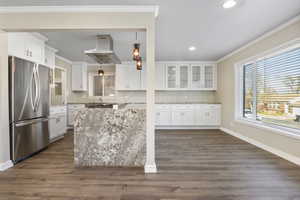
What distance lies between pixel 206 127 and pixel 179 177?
377 cm

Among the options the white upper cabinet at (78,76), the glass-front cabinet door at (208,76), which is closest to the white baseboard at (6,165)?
the white upper cabinet at (78,76)

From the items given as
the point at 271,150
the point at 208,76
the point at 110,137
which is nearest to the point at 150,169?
the point at 110,137

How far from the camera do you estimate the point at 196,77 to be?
588 centimetres

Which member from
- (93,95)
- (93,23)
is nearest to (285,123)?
(93,23)

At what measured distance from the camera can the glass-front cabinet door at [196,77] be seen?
19.2ft

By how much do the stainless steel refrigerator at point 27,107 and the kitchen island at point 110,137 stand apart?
992 millimetres

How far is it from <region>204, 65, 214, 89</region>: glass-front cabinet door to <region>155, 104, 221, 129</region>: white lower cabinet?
776 millimetres

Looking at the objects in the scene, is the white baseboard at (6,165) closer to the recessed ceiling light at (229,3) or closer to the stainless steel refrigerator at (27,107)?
the stainless steel refrigerator at (27,107)

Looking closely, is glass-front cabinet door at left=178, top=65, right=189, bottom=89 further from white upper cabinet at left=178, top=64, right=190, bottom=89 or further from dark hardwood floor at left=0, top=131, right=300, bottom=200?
dark hardwood floor at left=0, top=131, right=300, bottom=200

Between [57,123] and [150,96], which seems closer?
[150,96]

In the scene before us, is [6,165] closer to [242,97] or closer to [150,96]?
[150,96]

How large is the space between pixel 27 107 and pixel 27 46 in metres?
1.16

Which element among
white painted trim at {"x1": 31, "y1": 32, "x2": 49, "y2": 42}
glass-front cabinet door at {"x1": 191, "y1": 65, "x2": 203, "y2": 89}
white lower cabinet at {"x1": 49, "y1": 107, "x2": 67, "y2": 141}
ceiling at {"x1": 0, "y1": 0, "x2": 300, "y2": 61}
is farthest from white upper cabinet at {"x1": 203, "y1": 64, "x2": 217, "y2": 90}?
white painted trim at {"x1": 31, "y1": 32, "x2": 49, "y2": 42}

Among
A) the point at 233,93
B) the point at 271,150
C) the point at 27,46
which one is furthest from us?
the point at 233,93
